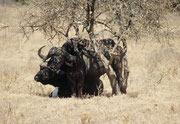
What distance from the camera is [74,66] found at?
480 inches

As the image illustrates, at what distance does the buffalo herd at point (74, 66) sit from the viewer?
12.1 m

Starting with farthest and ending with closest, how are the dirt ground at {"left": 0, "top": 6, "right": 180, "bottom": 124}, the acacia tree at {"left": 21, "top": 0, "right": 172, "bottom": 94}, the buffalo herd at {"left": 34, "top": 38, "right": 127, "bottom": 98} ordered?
1. the buffalo herd at {"left": 34, "top": 38, "right": 127, "bottom": 98}
2. the acacia tree at {"left": 21, "top": 0, "right": 172, "bottom": 94}
3. the dirt ground at {"left": 0, "top": 6, "right": 180, "bottom": 124}

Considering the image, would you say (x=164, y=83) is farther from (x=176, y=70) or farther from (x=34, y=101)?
(x=34, y=101)

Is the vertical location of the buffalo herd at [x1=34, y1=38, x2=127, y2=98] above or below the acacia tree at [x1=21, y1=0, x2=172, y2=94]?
below

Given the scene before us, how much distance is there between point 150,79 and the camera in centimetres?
1616

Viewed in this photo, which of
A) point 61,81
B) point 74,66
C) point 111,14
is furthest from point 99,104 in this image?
point 111,14

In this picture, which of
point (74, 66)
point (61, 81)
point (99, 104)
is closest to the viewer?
point (99, 104)

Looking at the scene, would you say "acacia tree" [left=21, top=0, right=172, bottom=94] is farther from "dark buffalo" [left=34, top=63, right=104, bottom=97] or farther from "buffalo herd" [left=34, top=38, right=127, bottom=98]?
"dark buffalo" [left=34, top=63, right=104, bottom=97]

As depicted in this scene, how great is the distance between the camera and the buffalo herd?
475 inches

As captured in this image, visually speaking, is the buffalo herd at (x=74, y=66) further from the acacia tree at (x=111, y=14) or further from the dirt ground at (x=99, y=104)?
the dirt ground at (x=99, y=104)

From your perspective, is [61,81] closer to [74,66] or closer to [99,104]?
[74,66]

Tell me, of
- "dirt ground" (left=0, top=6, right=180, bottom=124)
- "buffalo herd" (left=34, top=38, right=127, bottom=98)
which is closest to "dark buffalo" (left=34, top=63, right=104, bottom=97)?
"buffalo herd" (left=34, top=38, right=127, bottom=98)

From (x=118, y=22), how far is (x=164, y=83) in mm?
4386

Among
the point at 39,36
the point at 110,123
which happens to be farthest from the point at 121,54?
the point at 39,36
